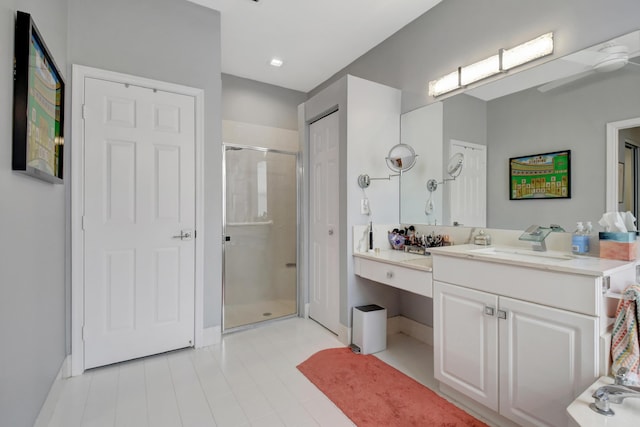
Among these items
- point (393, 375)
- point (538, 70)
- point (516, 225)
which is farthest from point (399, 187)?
point (393, 375)

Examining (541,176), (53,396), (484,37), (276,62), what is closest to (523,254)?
(541,176)

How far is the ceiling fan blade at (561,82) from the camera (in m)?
1.67

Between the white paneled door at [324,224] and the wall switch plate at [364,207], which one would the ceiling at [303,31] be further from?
the wall switch plate at [364,207]

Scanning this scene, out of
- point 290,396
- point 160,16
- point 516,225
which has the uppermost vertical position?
point 160,16

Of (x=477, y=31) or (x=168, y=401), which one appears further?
(x=477, y=31)

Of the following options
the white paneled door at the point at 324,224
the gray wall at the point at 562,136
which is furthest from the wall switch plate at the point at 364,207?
the gray wall at the point at 562,136

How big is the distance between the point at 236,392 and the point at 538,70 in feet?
8.80

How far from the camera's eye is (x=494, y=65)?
6.77 feet

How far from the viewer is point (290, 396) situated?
1872 mm

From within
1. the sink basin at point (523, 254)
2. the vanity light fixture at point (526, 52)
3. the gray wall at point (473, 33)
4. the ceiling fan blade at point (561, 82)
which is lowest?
the sink basin at point (523, 254)

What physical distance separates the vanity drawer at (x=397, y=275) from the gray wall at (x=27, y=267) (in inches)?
78.1

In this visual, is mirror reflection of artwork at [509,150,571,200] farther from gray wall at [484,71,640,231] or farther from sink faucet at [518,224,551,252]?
sink faucet at [518,224,551,252]

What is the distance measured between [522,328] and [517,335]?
45 mm

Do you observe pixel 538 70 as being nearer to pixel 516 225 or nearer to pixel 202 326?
pixel 516 225
